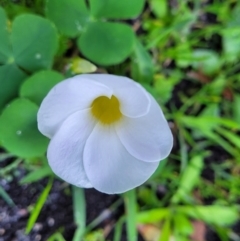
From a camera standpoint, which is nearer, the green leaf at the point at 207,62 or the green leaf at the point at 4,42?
the green leaf at the point at 4,42

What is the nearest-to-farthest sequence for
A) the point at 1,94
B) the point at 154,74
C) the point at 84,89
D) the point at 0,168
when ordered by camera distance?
the point at 84,89
the point at 1,94
the point at 0,168
the point at 154,74

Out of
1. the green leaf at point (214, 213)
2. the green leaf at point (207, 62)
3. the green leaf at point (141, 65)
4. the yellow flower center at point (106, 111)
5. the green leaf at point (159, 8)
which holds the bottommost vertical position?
the green leaf at point (214, 213)

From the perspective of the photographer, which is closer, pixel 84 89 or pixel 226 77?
pixel 84 89

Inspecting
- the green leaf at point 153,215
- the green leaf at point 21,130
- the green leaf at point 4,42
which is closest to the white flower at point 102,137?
the green leaf at point 21,130

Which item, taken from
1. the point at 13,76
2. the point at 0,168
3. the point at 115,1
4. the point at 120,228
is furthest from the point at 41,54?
the point at 120,228

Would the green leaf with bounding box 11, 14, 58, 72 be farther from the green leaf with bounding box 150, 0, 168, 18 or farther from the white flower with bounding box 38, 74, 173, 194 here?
the green leaf with bounding box 150, 0, 168, 18

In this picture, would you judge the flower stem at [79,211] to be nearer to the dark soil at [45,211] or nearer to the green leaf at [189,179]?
the dark soil at [45,211]

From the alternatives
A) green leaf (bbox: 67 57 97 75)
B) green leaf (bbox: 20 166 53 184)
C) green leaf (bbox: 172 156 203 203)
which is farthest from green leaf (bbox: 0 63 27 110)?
green leaf (bbox: 172 156 203 203)

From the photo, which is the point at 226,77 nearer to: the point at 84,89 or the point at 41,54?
the point at 41,54

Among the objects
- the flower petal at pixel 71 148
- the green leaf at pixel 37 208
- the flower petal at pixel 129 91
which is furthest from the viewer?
the green leaf at pixel 37 208
